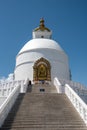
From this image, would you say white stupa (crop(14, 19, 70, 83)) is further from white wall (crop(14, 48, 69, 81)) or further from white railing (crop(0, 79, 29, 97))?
white railing (crop(0, 79, 29, 97))

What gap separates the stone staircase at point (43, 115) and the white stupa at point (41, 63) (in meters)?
13.1

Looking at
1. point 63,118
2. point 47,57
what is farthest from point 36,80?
point 63,118

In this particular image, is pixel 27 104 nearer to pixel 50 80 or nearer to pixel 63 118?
→ pixel 63 118

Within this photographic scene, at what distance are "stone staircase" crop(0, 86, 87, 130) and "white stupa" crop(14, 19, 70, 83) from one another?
515 inches

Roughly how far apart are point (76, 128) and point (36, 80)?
18.5 metres

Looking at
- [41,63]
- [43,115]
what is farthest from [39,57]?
[43,115]

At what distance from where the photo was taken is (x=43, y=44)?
31.7m

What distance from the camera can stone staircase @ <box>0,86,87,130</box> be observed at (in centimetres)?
1063

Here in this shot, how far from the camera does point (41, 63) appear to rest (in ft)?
96.5

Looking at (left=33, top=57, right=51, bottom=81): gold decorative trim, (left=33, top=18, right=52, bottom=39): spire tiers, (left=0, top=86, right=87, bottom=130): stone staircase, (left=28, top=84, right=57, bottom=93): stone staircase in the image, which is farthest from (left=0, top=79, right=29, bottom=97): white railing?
(left=33, top=18, right=52, bottom=39): spire tiers

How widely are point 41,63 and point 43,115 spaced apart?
57.9 ft

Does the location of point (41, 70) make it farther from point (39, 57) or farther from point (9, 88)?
point (9, 88)

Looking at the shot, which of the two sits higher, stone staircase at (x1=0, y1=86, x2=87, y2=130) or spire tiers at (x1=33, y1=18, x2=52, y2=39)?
spire tiers at (x1=33, y1=18, x2=52, y2=39)

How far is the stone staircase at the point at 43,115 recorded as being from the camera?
10.6 metres
